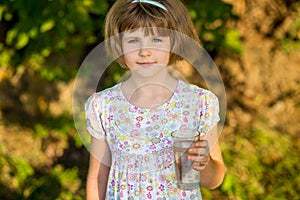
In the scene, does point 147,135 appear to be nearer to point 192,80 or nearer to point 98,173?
point 98,173

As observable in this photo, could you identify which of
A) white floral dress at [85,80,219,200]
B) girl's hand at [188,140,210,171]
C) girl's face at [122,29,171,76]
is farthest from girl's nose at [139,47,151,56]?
girl's hand at [188,140,210,171]

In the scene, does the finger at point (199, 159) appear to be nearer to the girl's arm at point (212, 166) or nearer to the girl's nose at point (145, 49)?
the girl's arm at point (212, 166)

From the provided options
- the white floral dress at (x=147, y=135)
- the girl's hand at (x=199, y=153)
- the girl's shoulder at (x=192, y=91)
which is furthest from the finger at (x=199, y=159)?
the girl's shoulder at (x=192, y=91)

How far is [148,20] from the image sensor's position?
204cm

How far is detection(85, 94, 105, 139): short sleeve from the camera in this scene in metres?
2.21

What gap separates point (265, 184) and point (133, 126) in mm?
2148

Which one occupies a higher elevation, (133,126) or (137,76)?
(137,76)

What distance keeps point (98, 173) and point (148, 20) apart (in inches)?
22.9

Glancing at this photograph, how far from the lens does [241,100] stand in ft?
15.1

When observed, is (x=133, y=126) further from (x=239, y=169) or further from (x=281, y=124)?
(x=281, y=124)

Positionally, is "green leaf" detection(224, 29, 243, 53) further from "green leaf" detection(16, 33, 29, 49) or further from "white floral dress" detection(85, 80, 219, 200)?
"white floral dress" detection(85, 80, 219, 200)

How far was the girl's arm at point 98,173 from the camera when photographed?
2.24 metres

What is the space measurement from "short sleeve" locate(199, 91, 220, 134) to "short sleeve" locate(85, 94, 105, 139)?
13.6 inches

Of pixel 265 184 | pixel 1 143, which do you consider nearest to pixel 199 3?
pixel 265 184
